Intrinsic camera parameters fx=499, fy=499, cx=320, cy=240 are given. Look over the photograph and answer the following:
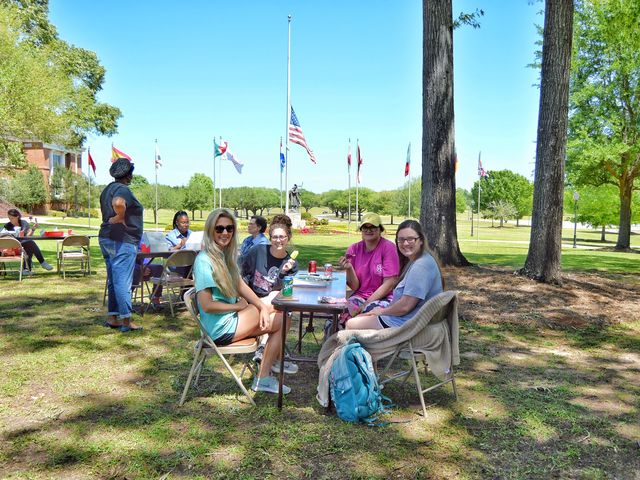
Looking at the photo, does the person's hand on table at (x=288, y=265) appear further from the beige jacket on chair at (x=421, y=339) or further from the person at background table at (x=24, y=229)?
the person at background table at (x=24, y=229)

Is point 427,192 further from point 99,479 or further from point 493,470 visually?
point 99,479

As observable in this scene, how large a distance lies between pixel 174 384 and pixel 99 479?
59.6 inches

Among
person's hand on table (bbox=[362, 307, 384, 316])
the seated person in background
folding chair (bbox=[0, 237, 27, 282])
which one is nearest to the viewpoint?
person's hand on table (bbox=[362, 307, 384, 316])

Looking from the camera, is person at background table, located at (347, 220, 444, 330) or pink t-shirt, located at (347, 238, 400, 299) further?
pink t-shirt, located at (347, 238, 400, 299)

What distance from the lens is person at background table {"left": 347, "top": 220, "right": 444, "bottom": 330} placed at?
3.85 m

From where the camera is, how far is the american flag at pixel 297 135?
71.3 feet

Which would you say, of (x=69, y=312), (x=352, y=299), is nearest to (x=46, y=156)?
(x=69, y=312)

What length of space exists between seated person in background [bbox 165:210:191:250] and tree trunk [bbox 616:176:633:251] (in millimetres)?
24018

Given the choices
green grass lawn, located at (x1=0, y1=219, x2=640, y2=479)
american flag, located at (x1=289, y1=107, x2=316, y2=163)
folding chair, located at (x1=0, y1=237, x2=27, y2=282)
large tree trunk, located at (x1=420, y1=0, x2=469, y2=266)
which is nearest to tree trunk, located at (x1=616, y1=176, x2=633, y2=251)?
american flag, located at (x1=289, y1=107, x2=316, y2=163)

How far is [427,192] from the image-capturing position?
984cm

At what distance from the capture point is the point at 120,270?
230 inches

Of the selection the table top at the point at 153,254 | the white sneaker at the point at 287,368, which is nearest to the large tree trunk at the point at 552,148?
the white sneaker at the point at 287,368

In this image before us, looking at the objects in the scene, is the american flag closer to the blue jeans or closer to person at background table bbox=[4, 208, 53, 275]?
person at background table bbox=[4, 208, 53, 275]

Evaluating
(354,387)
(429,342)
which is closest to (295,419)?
(354,387)
